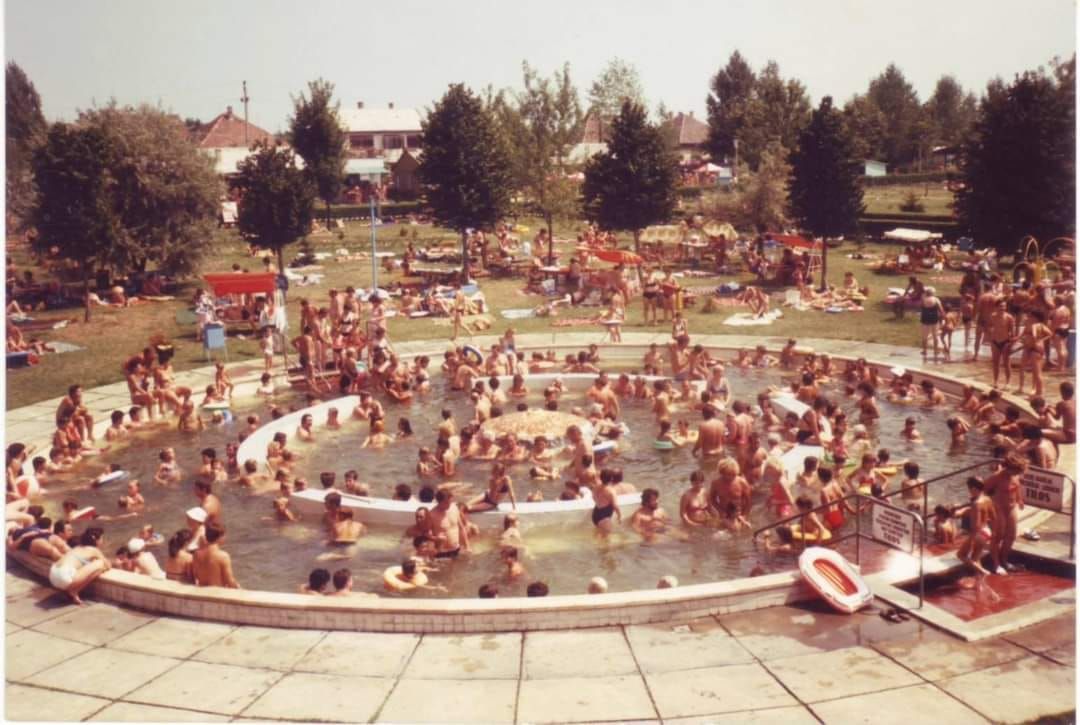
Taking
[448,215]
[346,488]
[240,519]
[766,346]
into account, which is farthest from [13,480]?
[448,215]

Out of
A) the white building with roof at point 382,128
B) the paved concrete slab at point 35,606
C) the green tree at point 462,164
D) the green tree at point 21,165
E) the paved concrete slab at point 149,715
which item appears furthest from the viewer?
the white building with roof at point 382,128

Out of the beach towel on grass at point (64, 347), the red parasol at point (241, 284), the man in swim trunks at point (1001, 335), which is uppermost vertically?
the red parasol at point (241, 284)

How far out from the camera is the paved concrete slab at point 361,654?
8.55m

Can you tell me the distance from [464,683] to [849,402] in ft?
42.5

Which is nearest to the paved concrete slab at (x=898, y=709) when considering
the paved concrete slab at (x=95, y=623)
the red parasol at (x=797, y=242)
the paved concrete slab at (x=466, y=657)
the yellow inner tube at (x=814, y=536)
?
the paved concrete slab at (x=466, y=657)

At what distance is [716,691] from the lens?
313 inches

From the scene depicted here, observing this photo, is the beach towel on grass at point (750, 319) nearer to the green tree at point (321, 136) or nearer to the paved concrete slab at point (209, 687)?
the paved concrete slab at point (209, 687)

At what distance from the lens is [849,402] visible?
19219 millimetres

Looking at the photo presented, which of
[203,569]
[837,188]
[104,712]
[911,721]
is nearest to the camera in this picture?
[911,721]

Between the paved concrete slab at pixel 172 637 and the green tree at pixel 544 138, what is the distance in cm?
3326

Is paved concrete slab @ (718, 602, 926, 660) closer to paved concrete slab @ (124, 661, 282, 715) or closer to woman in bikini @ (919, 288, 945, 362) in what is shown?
paved concrete slab @ (124, 661, 282, 715)

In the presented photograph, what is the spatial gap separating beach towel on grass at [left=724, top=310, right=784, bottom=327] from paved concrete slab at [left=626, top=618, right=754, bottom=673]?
18492 millimetres

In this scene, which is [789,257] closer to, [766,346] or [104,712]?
[766,346]

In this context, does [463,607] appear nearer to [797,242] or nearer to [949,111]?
[797,242]
